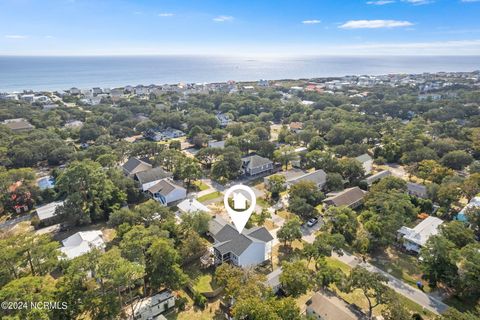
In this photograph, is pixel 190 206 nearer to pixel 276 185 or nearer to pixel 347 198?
A: pixel 276 185

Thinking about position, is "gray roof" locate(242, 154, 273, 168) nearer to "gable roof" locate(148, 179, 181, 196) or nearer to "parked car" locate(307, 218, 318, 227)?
"gable roof" locate(148, 179, 181, 196)

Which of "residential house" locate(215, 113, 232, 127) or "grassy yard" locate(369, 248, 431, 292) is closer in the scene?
"grassy yard" locate(369, 248, 431, 292)

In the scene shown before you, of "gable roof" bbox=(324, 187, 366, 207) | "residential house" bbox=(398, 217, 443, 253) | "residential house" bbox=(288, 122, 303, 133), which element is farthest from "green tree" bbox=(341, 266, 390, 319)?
"residential house" bbox=(288, 122, 303, 133)

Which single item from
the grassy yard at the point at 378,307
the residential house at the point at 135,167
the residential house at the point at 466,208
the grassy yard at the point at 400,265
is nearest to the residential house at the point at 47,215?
the residential house at the point at 135,167

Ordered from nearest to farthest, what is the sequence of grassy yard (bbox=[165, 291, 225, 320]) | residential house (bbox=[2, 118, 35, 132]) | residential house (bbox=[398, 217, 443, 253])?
grassy yard (bbox=[165, 291, 225, 320]) → residential house (bbox=[398, 217, 443, 253]) → residential house (bbox=[2, 118, 35, 132])

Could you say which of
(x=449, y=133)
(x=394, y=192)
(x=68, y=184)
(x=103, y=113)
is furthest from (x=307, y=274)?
(x=103, y=113)

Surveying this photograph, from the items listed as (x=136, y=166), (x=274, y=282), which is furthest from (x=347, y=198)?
(x=136, y=166)
